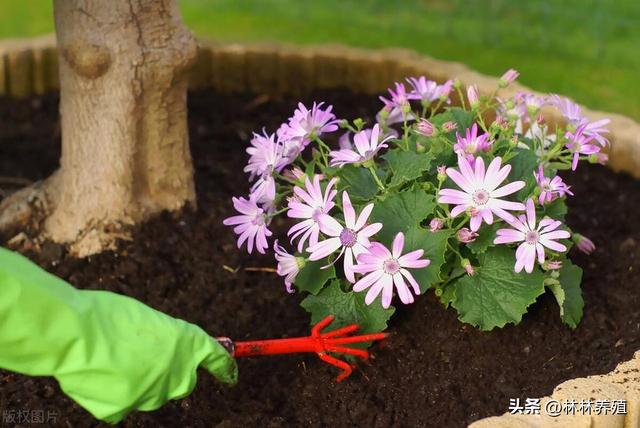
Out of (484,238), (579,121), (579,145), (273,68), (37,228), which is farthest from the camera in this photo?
(273,68)

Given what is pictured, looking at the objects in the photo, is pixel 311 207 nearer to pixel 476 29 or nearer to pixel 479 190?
pixel 479 190

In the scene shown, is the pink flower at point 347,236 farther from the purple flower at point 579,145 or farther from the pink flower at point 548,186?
the purple flower at point 579,145

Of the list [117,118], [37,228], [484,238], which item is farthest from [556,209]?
[37,228]

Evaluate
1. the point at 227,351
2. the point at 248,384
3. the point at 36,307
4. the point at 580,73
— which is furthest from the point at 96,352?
the point at 580,73

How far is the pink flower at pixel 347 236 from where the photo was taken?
7.33 feet

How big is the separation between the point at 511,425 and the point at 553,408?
121 millimetres

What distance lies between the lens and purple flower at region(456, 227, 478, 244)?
87.7 inches

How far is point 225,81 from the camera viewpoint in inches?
169

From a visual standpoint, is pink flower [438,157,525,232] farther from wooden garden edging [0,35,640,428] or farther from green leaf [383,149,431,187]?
wooden garden edging [0,35,640,428]

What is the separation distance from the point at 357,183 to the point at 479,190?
34 cm

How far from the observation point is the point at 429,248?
2.26m

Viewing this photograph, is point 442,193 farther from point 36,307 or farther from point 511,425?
point 36,307

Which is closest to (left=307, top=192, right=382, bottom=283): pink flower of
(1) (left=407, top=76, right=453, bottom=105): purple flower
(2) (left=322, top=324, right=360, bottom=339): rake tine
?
(2) (left=322, top=324, right=360, bottom=339): rake tine

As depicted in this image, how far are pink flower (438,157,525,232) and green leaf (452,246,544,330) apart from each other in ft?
0.57
